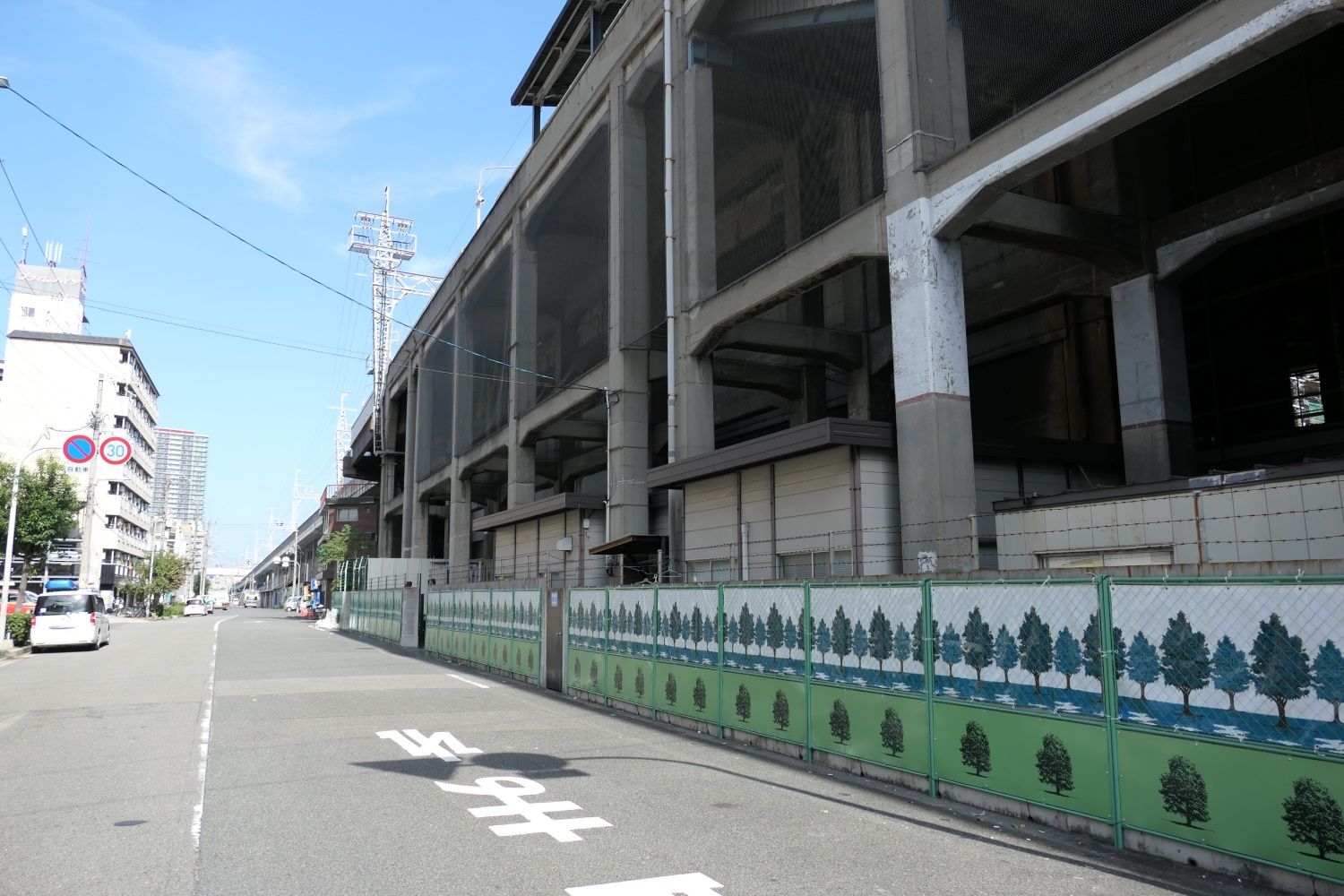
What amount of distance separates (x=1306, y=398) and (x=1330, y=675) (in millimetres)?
17395

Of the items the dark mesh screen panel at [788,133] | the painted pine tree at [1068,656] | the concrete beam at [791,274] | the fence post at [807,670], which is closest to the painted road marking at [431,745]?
the fence post at [807,670]

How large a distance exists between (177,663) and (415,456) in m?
32.0

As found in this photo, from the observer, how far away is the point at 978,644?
8.73 metres

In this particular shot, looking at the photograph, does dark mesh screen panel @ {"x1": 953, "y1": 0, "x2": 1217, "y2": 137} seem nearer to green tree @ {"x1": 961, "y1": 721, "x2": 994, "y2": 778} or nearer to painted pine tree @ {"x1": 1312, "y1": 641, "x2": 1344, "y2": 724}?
painted pine tree @ {"x1": 1312, "y1": 641, "x2": 1344, "y2": 724}

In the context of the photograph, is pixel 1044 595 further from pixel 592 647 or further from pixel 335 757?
pixel 592 647

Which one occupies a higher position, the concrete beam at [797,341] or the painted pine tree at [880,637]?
the concrete beam at [797,341]

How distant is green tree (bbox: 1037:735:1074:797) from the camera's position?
25.1 feet

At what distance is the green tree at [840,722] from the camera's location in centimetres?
1034

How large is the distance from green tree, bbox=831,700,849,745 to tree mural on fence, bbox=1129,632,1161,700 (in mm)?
3721

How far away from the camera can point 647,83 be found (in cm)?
2817

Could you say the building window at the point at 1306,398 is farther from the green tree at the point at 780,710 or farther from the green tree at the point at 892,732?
the green tree at the point at 892,732

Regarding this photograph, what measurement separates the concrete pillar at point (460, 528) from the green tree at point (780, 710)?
3367cm

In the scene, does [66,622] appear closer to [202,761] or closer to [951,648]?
[202,761]

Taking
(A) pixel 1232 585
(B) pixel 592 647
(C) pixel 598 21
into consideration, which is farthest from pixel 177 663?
(C) pixel 598 21
